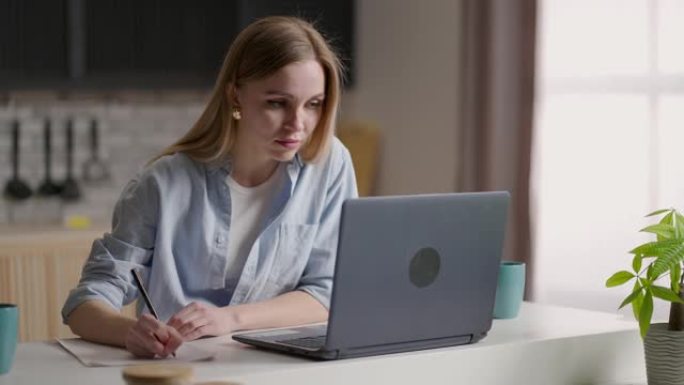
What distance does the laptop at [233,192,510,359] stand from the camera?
2.13 metres

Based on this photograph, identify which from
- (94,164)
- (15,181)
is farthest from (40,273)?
(94,164)

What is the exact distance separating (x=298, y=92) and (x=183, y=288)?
19.7 inches

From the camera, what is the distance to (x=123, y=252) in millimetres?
2594

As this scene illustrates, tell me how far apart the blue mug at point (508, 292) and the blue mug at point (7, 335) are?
39.6 inches

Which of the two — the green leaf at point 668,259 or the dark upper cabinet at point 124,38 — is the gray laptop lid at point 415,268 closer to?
the green leaf at point 668,259

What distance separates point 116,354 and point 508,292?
2.79ft

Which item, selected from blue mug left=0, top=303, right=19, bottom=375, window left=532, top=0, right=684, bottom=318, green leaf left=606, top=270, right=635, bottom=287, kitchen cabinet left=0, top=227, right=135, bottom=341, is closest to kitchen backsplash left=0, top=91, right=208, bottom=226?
kitchen cabinet left=0, top=227, right=135, bottom=341

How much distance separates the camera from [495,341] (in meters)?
2.36

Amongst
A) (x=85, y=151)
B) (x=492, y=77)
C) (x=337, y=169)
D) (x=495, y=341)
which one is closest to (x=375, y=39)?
(x=492, y=77)

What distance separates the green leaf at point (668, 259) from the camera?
7.64 ft

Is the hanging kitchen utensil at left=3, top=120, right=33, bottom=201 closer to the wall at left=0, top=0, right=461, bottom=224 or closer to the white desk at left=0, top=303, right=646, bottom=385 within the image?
the wall at left=0, top=0, right=461, bottom=224

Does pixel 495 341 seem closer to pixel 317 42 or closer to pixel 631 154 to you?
pixel 317 42

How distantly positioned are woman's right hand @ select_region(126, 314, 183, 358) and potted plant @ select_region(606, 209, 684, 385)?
844 millimetres

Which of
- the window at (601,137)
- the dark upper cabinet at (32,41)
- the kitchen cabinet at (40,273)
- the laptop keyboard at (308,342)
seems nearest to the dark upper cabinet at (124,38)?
the dark upper cabinet at (32,41)
